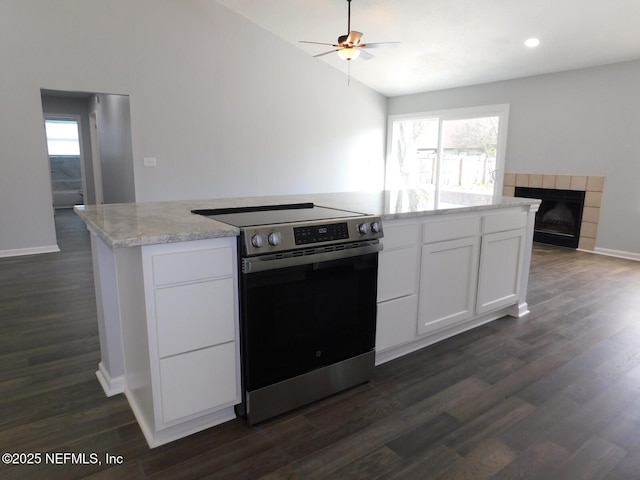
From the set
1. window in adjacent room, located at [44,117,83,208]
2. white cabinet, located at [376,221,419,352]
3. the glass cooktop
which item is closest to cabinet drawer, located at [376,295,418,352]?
white cabinet, located at [376,221,419,352]

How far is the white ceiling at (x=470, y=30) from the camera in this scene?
4496mm

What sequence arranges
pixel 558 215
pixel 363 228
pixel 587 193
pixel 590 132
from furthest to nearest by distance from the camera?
pixel 558 215
pixel 587 193
pixel 590 132
pixel 363 228

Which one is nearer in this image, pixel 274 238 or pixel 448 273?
pixel 274 238

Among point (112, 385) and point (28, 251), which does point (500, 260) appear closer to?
point (112, 385)

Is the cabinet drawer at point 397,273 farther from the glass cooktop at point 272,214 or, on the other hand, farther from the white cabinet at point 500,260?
the white cabinet at point 500,260

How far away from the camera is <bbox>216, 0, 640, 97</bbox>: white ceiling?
4.50m

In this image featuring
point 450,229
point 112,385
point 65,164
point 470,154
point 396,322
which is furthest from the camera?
point 65,164

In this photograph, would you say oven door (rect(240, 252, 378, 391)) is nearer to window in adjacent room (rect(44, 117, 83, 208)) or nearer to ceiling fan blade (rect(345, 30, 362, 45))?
ceiling fan blade (rect(345, 30, 362, 45))

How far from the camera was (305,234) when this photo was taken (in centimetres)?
183

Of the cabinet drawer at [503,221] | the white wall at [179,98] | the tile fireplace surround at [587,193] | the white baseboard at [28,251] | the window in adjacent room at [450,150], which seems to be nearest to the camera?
the cabinet drawer at [503,221]

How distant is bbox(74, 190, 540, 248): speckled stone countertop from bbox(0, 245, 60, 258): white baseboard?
358 centimetres

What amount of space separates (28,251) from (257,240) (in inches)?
191

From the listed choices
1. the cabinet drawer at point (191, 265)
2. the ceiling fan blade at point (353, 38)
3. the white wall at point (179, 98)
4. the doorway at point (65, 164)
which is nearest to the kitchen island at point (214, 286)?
the cabinet drawer at point (191, 265)

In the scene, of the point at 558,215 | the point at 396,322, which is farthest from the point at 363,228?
the point at 558,215
